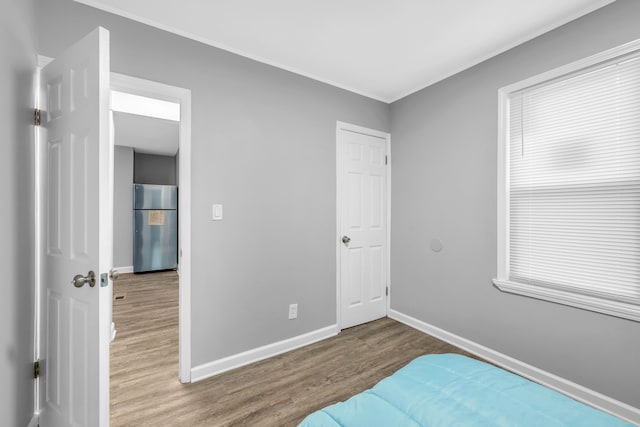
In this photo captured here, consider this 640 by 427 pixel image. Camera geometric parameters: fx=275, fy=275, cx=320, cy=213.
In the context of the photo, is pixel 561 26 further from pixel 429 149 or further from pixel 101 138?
pixel 101 138

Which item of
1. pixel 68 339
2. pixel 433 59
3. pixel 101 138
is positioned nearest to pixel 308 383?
pixel 68 339

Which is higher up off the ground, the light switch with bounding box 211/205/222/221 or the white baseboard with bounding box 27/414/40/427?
the light switch with bounding box 211/205/222/221

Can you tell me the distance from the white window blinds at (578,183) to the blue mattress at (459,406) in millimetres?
1271

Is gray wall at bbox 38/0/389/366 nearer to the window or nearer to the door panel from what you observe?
the door panel

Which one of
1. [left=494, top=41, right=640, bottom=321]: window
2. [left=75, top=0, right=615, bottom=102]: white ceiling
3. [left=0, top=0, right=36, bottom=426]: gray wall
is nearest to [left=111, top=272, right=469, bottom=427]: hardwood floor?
[left=0, top=0, right=36, bottom=426]: gray wall

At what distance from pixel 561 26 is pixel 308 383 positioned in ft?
10.4

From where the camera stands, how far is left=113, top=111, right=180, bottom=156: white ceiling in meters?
4.14

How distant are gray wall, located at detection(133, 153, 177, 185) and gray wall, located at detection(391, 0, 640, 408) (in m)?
5.65

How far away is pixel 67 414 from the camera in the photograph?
55.1 inches

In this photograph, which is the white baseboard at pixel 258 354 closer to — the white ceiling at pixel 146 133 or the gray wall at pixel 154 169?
the white ceiling at pixel 146 133

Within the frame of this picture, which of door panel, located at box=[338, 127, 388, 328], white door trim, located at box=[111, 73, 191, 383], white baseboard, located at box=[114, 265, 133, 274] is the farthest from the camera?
white baseboard, located at box=[114, 265, 133, 274]

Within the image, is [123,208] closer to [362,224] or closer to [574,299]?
[362,224]

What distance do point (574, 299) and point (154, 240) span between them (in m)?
6.63

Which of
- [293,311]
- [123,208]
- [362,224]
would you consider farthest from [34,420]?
[123,208]
